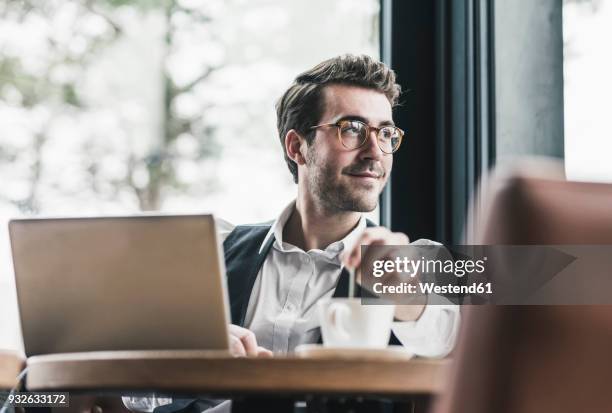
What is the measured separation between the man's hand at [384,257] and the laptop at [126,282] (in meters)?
0.30

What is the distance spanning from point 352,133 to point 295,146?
281mm

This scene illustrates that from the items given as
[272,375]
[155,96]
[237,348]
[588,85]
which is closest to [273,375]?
[272,375]

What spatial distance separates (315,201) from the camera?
Result: 2.38 meters

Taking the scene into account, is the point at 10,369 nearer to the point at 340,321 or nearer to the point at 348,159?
the point at 340,321

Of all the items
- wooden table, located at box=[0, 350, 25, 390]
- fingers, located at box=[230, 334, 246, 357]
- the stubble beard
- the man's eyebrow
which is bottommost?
wooden table, located at box=[0, 350, 25, 390]

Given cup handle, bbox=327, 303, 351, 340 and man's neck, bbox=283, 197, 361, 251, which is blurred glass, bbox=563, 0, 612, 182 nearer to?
man's neck, bbox=283, 197, 361, 251

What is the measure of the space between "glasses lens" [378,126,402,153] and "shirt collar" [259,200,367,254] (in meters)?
0.22

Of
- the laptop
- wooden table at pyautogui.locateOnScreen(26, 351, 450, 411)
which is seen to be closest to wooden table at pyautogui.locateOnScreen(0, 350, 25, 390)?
the laptop

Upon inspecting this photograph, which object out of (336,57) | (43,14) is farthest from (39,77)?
(336,57)

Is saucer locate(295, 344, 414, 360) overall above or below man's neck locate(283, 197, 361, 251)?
below

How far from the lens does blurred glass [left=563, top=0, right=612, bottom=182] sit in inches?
72.6

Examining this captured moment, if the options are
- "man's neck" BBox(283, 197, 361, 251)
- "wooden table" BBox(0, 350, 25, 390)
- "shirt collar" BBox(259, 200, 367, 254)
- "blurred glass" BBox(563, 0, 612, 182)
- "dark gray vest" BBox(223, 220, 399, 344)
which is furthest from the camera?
"man's neck" BBox(283, 197, 361, 251)

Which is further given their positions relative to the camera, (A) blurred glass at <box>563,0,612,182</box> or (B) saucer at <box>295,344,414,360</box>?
(A) blurred glass at <box>563,0,612,182</box>

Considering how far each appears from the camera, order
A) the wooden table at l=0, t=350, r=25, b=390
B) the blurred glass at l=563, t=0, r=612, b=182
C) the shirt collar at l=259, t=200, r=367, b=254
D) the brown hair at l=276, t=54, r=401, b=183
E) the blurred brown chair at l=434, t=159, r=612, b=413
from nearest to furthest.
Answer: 1. the blurred brown chair at l=434, t=159, r=612, b=413
2. the wooden table at l=0, t=350, r=25, b=390
3. the blurred glass at l=563, t=0, r=612, b=182
4. the shirt collar at l=259, t=200, r=367, b=254
5. the brown hair at l=276, t=54, r=401, b=183
